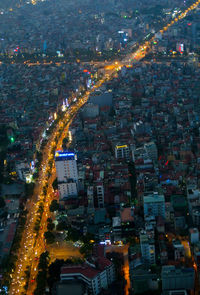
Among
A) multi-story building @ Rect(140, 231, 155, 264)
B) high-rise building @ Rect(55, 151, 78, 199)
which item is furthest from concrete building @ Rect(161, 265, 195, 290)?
high-rise building @ Rect(55, 151, 78, 199)

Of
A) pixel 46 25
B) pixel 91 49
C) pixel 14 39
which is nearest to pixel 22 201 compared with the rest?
pixel 91 49

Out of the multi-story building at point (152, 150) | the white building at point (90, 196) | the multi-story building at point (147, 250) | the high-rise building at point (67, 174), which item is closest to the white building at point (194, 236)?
the multi-story building at point (147, 250)

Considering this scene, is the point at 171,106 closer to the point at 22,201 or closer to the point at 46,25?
the point at 22,201

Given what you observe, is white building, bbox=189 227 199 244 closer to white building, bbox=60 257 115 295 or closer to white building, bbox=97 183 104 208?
white building, bbox=60 257 115 295

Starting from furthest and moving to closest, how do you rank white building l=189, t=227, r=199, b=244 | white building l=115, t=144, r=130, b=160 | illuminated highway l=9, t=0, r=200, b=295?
white building l=115, t=144, r=130, b=160, white building l=189, t=227, r=199, b=244, illuminated highway l=9, t=0, r=200, b=295

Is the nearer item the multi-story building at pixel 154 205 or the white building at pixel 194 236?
the white building at pixel 194 236

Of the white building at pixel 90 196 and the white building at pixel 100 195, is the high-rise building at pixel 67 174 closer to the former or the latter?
the white building at pixel 90 196
